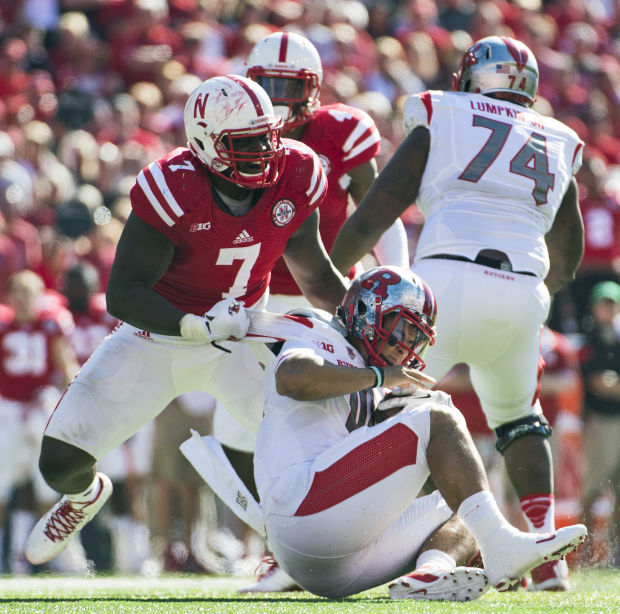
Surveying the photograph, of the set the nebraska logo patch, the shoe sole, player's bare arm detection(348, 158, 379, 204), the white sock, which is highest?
the nebraska logo patch

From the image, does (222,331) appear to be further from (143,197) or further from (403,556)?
(403,556)

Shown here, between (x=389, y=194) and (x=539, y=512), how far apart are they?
140cm

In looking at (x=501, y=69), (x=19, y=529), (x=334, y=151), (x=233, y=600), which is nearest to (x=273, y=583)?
(x=233, y=600)

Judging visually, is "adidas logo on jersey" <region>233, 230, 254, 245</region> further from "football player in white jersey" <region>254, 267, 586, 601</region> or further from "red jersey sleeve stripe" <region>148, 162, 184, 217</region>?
"football player in white jersey" <region>254, 267, 586, 601</region>

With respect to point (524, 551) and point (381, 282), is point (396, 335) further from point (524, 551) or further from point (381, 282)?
point (524, 551)

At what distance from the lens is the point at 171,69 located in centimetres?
1027

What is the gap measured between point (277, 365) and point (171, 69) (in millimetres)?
6826

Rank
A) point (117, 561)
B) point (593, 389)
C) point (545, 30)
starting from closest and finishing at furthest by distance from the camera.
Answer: point (117, 561)
point (593, 389)
point (545, 30)

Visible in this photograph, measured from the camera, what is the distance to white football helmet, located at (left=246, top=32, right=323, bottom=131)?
17.9 ft

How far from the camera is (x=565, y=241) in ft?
17.9

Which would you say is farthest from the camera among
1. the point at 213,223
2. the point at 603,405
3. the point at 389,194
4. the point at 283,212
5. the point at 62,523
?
the point at 603,405

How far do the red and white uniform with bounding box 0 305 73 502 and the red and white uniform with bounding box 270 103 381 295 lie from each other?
2.39 meters

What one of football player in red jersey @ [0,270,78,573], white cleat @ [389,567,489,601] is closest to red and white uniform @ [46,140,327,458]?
white cleat @ [389,567,489,601]

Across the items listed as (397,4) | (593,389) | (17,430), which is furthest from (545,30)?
(17,430)
